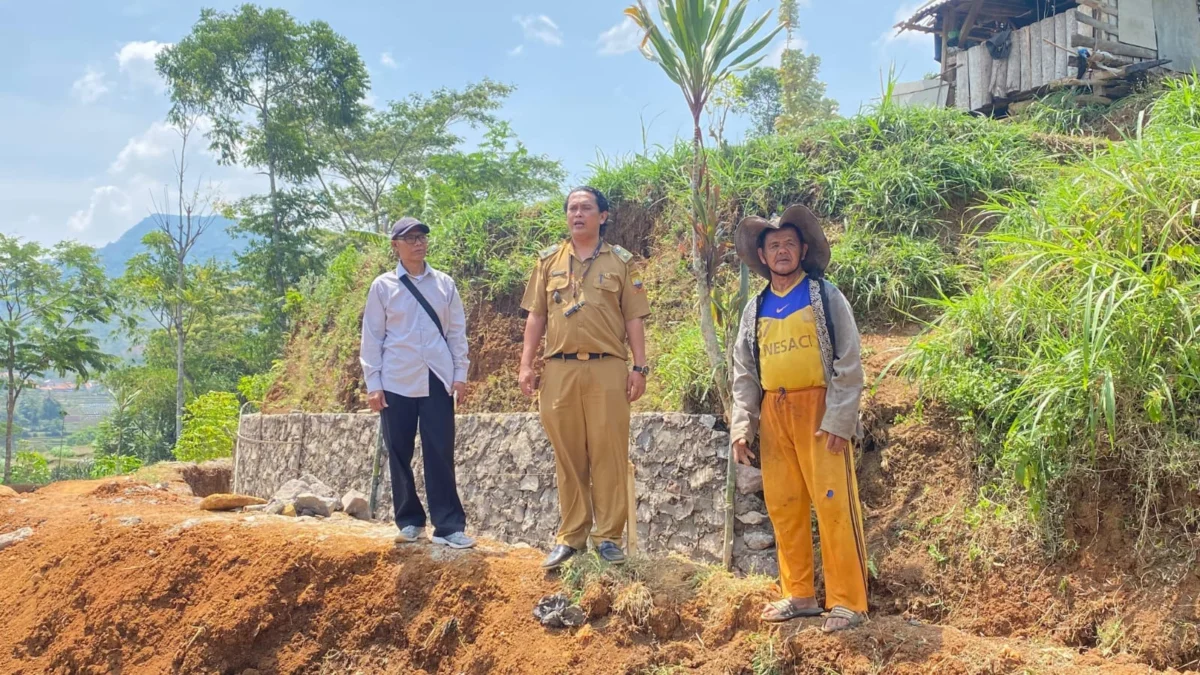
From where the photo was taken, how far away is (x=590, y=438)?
Result: 12.2 ft

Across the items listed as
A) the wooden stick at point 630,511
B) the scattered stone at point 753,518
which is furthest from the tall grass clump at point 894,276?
the wooden stick at point 630,511

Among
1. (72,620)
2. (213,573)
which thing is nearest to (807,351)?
(213,573)

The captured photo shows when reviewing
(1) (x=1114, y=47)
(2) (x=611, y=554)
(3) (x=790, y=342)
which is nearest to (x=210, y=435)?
(2) (x=611, y=554)

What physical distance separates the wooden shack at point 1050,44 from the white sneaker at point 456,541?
8573mm

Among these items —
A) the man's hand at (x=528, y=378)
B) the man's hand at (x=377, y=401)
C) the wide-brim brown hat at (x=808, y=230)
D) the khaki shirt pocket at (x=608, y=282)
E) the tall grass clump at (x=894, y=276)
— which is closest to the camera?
the wide-brim brown hat at (x=808, y=230)

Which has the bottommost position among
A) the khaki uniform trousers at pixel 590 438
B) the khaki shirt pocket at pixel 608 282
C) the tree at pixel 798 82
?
the khaki uniform trousers at pixel 590 438

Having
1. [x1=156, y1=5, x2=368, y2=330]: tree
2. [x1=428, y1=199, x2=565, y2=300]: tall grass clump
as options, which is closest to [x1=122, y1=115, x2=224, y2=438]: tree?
[x1=156, y1=5, x2=368, y2=330]: tree

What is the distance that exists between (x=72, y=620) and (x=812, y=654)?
4.13 m

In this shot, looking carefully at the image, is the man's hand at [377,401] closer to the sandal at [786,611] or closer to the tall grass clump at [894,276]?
the sandal at [786,611]

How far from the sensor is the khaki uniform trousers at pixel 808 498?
3121 mm

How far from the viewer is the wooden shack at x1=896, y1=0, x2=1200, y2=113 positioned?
915 cm

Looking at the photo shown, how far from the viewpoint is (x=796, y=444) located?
327 centimetres

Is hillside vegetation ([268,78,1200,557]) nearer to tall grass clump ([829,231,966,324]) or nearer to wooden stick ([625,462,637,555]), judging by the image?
tall grass clump ([829,231,966,324])

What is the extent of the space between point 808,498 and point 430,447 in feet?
6.37
